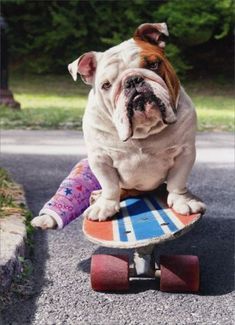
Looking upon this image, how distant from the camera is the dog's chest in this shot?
2258 millimetres

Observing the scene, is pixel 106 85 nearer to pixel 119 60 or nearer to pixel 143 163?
pixel 119 60

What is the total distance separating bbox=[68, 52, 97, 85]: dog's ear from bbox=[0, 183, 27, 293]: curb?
24.8 inches

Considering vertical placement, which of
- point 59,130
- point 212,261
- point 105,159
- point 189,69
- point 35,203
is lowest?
point 189,69

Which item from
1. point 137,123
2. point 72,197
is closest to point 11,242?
point 72,197

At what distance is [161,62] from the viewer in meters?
2.21

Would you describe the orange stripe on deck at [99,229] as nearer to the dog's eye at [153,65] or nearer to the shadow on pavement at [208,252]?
the shadow on pavement at [208,252]

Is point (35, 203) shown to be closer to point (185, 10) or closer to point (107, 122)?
point (107, 122)

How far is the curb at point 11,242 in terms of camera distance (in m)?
2.11

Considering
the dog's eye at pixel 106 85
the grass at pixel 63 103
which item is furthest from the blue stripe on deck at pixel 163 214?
the grass at pixel 63 103

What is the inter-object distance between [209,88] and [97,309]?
9.70 metres

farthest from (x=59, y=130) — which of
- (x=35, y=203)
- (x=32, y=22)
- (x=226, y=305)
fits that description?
(x=32, y=22)

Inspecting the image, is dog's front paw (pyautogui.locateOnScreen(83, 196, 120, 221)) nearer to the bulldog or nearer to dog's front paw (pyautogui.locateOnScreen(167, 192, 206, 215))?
the bulldog

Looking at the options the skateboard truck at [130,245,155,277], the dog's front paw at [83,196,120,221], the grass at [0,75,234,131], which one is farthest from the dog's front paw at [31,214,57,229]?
the grass at [0,75,234,131]

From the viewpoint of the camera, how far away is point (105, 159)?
2287mm
